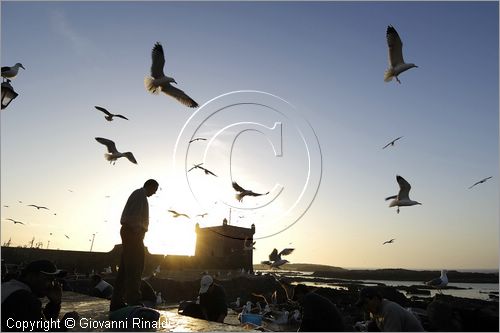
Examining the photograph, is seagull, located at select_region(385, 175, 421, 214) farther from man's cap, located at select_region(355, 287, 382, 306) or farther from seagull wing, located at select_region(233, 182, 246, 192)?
man's cap, located at select_region(355, 287, 382, 306)

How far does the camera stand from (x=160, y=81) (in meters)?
Answer: 10.3

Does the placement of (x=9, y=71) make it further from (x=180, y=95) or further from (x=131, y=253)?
(x=131, y=253)

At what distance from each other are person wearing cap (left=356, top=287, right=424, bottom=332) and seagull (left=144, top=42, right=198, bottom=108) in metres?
7.42

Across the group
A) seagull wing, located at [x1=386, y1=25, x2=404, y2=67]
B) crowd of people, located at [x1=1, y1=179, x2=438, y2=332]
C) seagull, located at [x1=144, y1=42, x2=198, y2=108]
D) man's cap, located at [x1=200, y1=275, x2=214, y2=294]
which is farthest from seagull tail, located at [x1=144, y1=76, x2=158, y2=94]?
seagull wing, located at [x1=386, y1=25, x2=404, y2=67]

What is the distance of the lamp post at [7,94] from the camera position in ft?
18.7

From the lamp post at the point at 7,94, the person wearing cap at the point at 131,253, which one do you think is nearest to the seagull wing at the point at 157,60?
the lamp post at the point at 7,94

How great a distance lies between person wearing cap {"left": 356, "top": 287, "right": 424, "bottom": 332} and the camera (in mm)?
4848

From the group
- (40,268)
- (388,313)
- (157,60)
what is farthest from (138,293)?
(157,60)

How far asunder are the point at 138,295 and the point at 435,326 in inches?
183

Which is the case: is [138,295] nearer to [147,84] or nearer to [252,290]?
[147,84]

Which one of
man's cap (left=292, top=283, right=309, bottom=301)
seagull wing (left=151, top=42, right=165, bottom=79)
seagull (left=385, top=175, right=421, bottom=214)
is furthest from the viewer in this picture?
seagull (left=385, top=175, right=421, bottom=214)

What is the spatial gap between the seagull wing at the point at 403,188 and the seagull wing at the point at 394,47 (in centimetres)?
396

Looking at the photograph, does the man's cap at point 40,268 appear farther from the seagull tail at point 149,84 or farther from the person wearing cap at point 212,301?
the seagull tail at point 149,84

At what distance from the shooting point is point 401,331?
15.9ft
